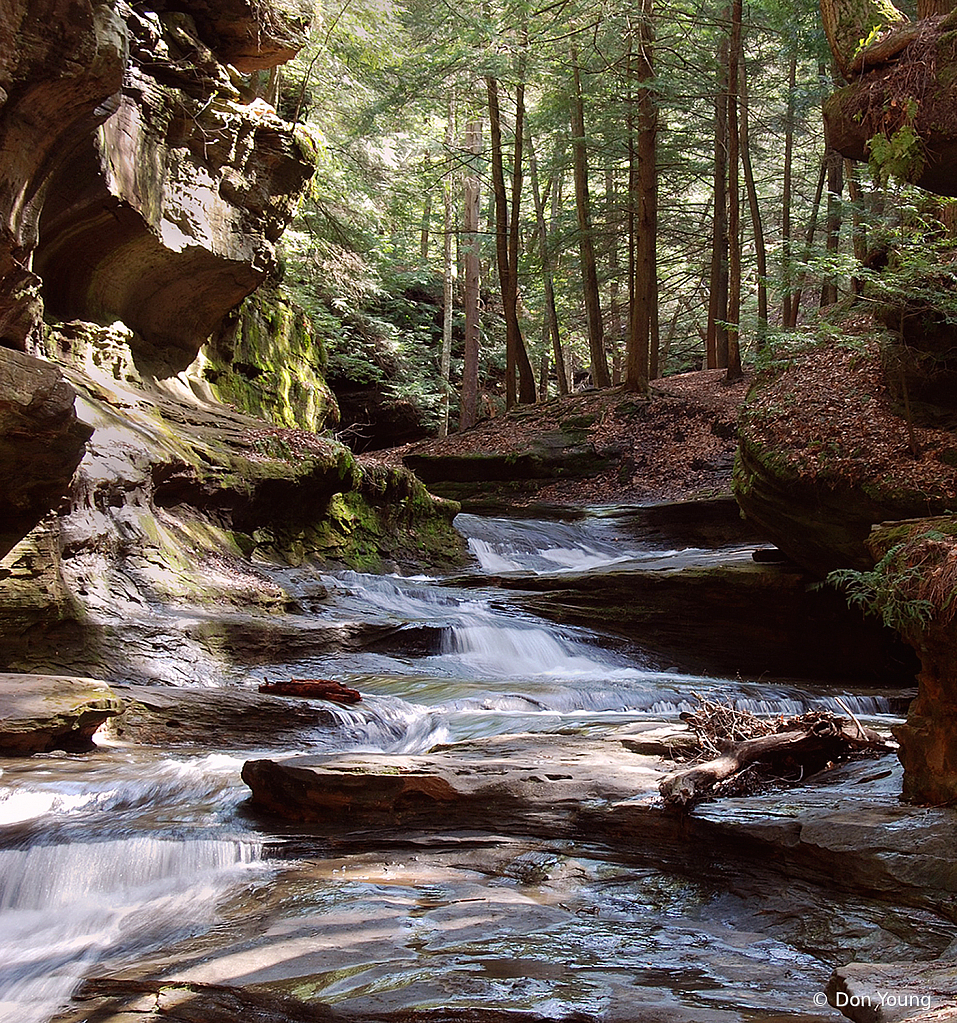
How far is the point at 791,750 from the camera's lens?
5.72 meters

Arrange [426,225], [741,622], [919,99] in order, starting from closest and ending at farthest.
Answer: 1. [919,99]
2. [741,622]
3. [426,225]

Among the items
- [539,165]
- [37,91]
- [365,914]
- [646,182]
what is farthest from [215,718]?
[539,165]

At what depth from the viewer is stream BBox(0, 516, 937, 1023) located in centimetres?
356

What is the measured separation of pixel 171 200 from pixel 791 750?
12250 millimetres

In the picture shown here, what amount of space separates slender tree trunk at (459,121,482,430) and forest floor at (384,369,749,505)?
1122 mm

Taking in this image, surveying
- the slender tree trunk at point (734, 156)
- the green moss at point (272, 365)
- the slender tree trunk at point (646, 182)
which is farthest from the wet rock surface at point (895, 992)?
the slender tree trunk at point (646, 182)

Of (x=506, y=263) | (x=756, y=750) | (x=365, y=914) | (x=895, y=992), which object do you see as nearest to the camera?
(x=895, y=992)

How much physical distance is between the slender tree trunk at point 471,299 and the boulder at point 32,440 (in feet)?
57.4

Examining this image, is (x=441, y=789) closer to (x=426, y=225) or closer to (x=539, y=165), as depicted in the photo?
(x=426, y=225)

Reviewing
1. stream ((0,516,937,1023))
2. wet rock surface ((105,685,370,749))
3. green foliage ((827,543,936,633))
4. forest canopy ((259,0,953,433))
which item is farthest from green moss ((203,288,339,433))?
green foliage ((827,543,936,633))

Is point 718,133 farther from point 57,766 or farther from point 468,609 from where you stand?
point 57,766

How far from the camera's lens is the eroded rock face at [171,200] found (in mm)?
11391

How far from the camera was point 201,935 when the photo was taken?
170 inches

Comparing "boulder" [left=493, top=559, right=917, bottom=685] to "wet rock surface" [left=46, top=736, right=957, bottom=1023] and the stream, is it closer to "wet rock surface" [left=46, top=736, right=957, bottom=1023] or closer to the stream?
the stream
